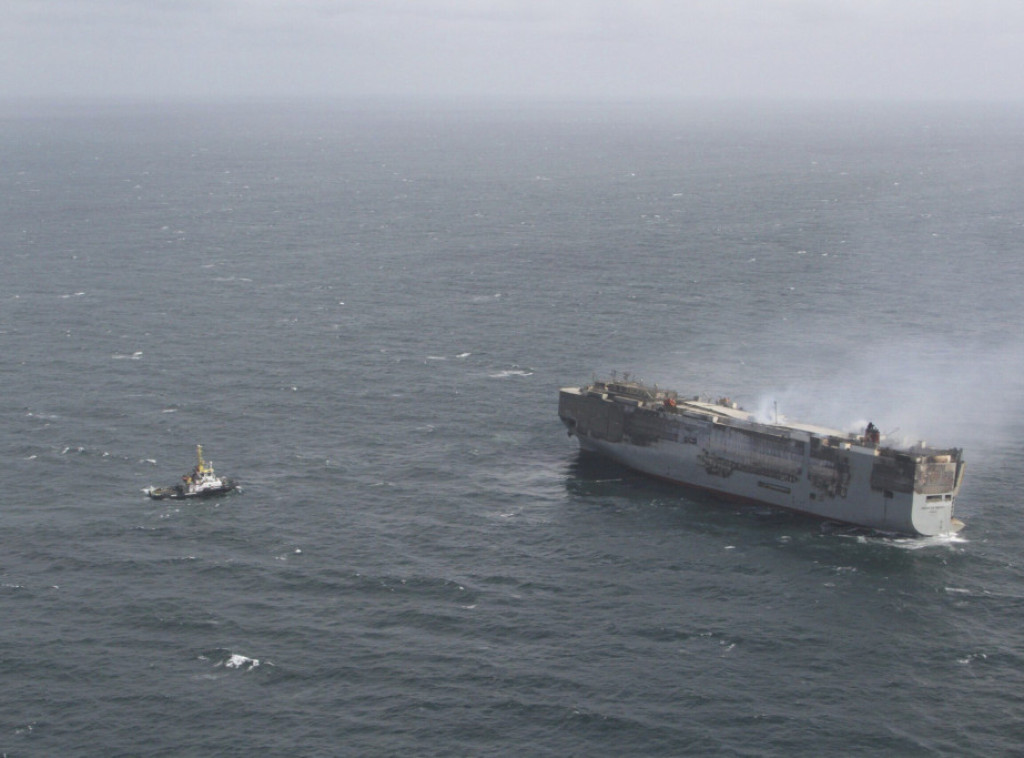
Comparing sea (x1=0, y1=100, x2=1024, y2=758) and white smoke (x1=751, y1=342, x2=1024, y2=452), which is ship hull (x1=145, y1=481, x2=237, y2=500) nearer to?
sea (x1=0, y1=100, x2=1024, y2=758)

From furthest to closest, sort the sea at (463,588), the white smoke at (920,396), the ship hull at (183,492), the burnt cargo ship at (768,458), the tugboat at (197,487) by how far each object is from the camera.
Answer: the white smoke at (920,396)
the tugboat at (197,487)
the ship hull at (183,492)
the burnt cargo ship at (768,458)
the sea at (463,588)

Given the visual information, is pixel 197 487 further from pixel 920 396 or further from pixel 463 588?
pixel 920 396

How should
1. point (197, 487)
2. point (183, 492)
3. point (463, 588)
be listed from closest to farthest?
1. point (463, 588)
2. point (183, 492)
3. point (197, 487)

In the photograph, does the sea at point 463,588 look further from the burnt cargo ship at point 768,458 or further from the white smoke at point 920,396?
the burnt cargo ship at point 768,458

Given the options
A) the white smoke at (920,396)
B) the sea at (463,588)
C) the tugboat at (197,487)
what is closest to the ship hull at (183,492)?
the tugboat at (197,487)

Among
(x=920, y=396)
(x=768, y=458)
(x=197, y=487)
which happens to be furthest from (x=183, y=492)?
(x=920, y=396)

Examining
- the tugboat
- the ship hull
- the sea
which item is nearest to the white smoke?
the sea

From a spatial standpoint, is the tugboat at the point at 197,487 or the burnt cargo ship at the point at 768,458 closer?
the burnt cargo ship at the point at 768,458
